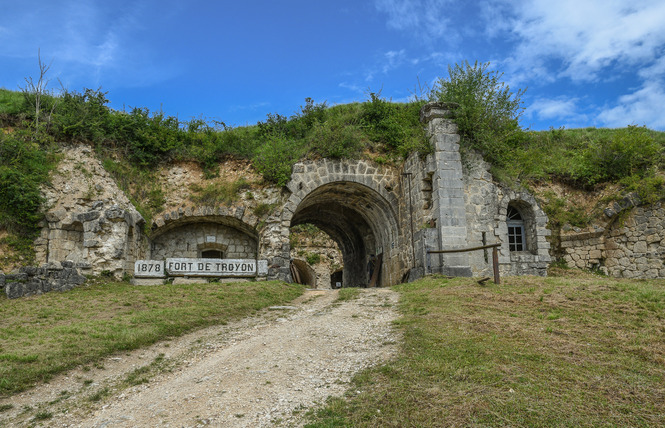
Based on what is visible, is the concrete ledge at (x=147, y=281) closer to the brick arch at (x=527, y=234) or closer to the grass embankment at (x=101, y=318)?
the grass embankment at (x=101, y=318)

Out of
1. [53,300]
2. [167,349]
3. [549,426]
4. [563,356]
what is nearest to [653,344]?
[563,356]

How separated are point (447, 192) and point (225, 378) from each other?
933cm

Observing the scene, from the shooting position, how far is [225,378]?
571 cm

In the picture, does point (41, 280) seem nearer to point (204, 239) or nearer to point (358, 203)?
point (204, 239)

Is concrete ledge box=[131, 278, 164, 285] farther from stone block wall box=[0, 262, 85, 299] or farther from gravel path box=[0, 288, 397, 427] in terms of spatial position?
gravel path box=[0, 288, 397, 427]

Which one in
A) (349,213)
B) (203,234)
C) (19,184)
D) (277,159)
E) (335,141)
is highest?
(335,141)

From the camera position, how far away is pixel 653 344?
5895 mm

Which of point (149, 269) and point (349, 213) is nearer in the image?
point (149, 269)

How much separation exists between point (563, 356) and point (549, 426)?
1.69m

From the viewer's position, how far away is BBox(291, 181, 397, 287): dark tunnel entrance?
1631 cm

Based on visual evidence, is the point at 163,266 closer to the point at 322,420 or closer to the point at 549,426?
the point at 322,420

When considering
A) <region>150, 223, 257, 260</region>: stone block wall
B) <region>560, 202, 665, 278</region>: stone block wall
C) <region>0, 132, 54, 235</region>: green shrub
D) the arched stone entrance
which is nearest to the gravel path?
<region>0, 132, 54, 235</region>: green shrub

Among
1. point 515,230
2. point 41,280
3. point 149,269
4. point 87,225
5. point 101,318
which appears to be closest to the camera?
point 101,318

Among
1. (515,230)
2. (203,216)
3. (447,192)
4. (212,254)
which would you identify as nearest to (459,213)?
(447,192)
